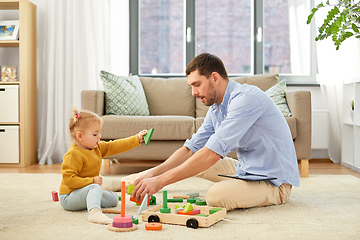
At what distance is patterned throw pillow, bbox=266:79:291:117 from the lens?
2926mm

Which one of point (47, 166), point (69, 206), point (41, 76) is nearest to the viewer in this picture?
point (69, 206)

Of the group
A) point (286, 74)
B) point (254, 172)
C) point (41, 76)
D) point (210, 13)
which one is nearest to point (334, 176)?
point (254, 172)

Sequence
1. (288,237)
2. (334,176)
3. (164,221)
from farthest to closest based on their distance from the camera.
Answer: (334,176) < (164,221) < (288,237)

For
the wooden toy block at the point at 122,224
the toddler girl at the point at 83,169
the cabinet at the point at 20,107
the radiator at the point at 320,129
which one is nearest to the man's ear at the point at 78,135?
the toddler girl at the point at 83,169

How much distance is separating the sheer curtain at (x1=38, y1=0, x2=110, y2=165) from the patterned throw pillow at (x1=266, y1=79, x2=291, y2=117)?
1687 millimetres

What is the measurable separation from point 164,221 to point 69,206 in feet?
1.60

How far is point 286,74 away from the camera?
4.02 m

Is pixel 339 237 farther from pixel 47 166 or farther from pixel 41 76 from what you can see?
pixel 41 76

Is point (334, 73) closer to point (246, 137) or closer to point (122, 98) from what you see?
point (122, 98)

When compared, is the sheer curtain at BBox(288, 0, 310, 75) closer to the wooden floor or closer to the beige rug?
the wooden floor

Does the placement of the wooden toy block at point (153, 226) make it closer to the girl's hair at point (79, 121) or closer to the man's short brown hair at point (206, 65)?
the girl's hair at point (79, 121)

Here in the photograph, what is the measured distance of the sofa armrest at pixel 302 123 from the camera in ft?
9.05

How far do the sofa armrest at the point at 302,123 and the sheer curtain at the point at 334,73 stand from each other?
1037mm

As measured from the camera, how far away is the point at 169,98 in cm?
344
